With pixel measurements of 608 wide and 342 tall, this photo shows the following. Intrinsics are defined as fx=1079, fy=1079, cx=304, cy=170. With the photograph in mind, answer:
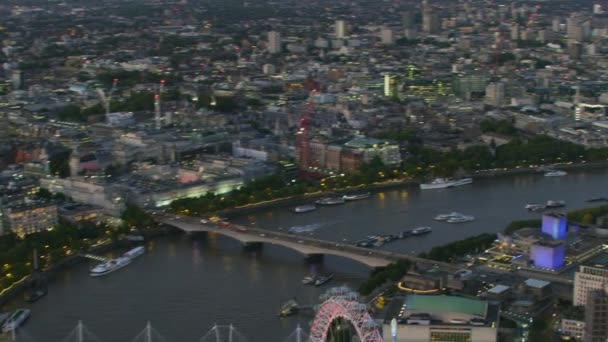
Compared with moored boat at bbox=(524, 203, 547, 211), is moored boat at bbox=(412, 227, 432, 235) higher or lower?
higher

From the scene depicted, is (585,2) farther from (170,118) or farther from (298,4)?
(170,118)

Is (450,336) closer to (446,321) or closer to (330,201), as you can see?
(446,321)

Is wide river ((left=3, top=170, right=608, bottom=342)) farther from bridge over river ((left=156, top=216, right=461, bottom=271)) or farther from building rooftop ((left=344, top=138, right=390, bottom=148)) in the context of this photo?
building rooftop ((left=344, top=138, right=390, bottom=148))

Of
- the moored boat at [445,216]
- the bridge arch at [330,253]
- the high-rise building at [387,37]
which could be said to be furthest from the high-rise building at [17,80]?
the bridge arch at [330,253]

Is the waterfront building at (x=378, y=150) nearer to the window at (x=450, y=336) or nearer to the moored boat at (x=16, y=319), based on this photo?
the moored boat at (x=16, y=319)

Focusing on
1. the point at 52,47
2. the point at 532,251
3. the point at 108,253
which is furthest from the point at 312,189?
the point at 52,47

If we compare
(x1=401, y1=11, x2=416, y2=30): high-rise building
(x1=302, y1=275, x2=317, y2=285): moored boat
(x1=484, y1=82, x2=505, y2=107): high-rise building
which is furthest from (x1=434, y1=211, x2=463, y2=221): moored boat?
(x1=401, y1=11, x2=416, y2=30): high-rise building
